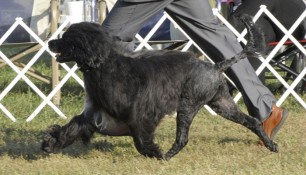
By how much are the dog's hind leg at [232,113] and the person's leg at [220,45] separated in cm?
19

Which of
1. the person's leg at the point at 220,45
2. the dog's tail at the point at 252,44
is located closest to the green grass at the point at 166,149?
the person's leg at the point at 220,45

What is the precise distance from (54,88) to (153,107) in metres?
2.74

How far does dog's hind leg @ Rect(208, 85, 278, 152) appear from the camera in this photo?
16.3 feet

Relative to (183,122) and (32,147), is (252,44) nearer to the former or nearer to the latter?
(183,122)

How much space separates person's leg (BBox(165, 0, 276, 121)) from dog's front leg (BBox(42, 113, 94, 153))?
0.99m

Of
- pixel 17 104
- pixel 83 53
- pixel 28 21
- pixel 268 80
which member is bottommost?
pixel 268 80

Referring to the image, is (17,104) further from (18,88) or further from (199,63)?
(199,63)

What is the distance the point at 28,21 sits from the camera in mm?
7645

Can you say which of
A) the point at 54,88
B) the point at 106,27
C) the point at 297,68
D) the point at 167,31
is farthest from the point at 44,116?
the point at 297,68

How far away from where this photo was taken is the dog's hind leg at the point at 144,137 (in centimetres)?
463

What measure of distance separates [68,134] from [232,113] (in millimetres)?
1100

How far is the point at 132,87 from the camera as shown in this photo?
15.0 feet

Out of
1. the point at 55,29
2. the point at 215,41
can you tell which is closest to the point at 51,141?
the point at 215,41

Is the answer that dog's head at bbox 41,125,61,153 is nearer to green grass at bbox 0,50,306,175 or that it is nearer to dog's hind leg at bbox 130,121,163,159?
green grass at bbox 0,50,306,175
